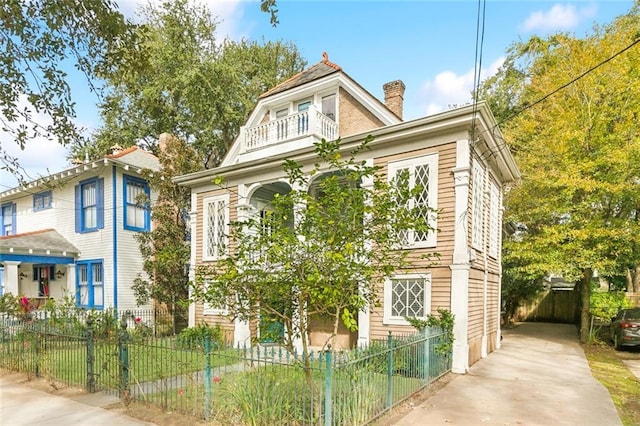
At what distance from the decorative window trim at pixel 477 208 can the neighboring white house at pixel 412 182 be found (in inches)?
1.1

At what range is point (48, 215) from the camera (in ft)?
57.8

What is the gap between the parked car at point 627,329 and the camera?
37.5ft

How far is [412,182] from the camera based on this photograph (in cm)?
960

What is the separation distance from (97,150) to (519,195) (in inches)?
952

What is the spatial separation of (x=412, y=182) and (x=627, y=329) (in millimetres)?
8361

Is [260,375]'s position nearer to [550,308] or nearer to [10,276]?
[10,276]

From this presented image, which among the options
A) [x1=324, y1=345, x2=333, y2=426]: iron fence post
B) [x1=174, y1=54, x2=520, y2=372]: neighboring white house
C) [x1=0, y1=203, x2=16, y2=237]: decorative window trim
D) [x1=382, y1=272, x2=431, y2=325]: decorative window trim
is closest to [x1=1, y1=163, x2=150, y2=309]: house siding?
[x1=174, y1=54, x2=520, y2=372]: neighboring white house

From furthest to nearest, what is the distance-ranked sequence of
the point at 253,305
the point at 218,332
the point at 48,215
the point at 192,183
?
the point at 48,215
the point at 192,183
the point at 218,332
the point at 253,305

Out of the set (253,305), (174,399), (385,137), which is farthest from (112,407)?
(385,137)

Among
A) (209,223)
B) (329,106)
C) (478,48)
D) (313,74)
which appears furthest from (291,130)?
(478,48)

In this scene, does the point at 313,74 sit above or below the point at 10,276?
above

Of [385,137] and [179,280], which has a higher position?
[385,137]

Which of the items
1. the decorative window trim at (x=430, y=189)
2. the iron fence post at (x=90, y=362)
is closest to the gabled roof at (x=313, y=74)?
the decorative window trim at (x=430, y=189)

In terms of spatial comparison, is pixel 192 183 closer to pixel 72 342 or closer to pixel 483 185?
pixel 72 342
